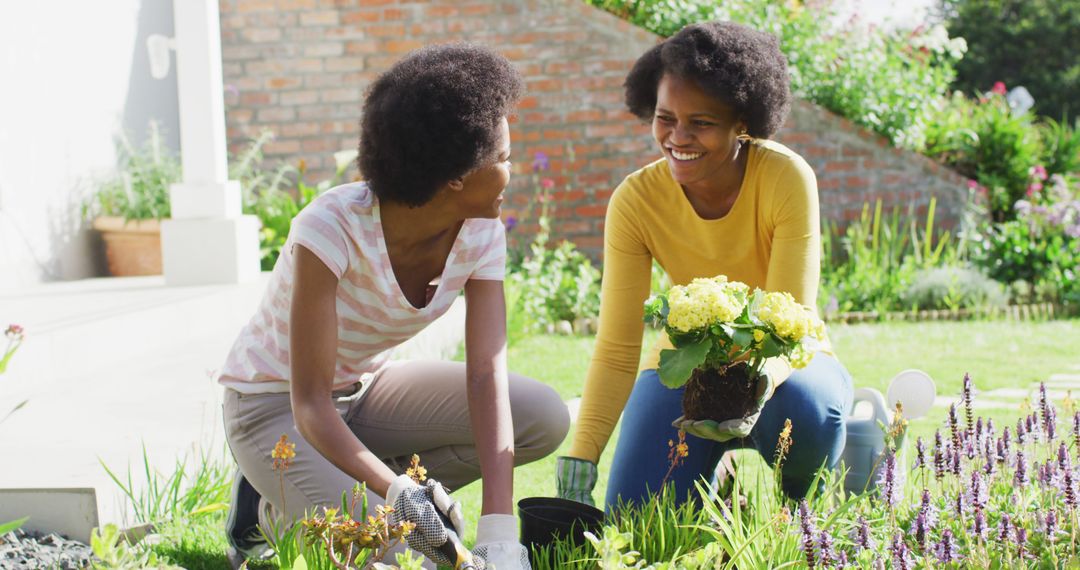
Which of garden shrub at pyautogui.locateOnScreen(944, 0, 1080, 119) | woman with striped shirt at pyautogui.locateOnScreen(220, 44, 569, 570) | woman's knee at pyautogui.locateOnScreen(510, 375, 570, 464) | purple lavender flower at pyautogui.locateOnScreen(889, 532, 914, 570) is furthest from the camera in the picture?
garden shrub at pyautogui.locateOnScreen(944, 0, 1080, 119)

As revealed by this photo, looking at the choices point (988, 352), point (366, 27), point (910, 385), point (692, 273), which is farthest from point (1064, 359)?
point (366, 27)

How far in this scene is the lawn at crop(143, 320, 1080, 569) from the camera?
14.4ft

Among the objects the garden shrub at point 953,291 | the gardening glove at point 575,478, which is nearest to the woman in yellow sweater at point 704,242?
the gardening glove at point 575,478

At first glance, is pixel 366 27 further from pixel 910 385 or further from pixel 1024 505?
pixel 1024 505

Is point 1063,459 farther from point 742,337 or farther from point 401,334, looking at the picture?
point 401,334

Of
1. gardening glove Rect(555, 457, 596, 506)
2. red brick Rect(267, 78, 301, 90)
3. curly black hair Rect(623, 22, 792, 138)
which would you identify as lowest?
gardening glove Rect(555, 457, 596, 506)

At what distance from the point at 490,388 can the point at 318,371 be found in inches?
16.2

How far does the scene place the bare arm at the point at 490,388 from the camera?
2365 mm

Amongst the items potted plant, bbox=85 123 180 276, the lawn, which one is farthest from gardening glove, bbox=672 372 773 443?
potted plant, bbox=85 123 180 276

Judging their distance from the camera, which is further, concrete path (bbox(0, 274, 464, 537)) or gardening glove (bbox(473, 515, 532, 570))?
concrete path (bbox(0, 274, 464, 537))

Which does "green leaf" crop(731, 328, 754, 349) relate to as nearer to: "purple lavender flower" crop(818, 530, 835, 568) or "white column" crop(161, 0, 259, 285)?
"purple lavender flower" crop(818, 530, 835, 568)

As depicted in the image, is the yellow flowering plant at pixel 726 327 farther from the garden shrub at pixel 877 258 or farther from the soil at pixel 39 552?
the garden shrub at pixel 877 258

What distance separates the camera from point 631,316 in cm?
291

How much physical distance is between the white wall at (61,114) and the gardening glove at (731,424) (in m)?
4.40
